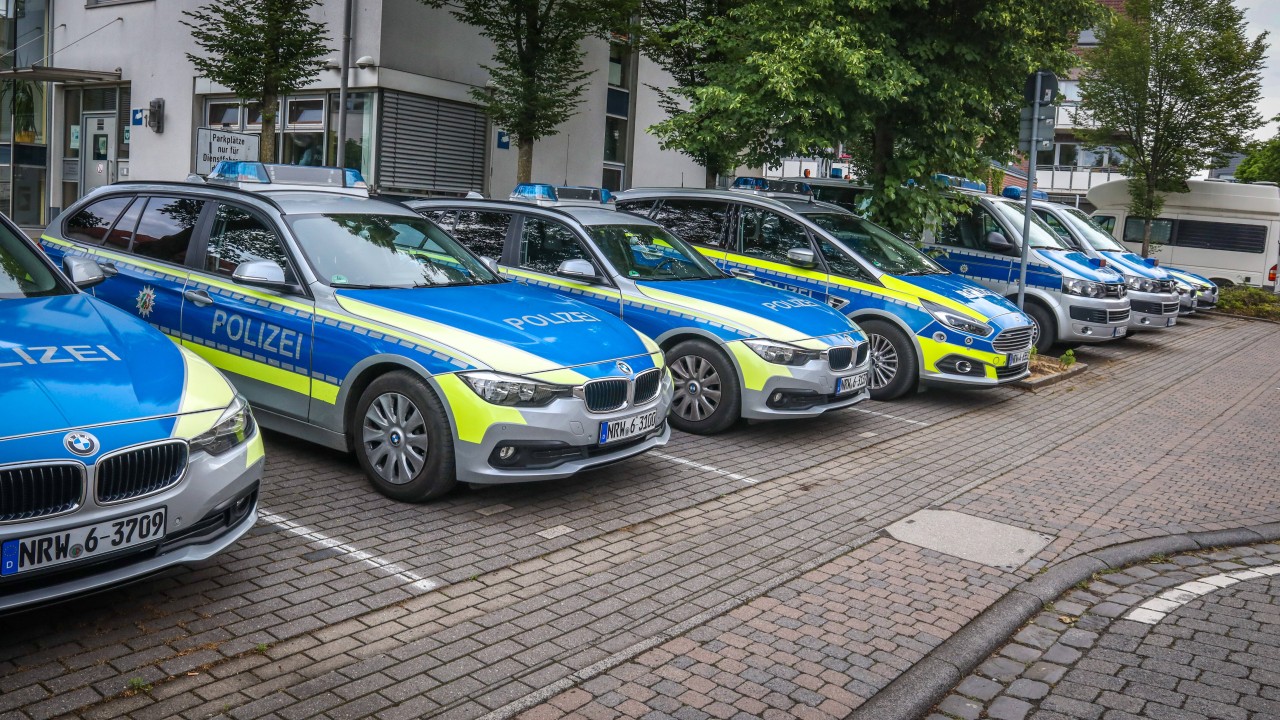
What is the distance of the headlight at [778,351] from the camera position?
8234mm

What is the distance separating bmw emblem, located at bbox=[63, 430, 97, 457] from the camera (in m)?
3.94

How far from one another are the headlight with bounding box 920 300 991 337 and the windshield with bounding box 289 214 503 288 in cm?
474

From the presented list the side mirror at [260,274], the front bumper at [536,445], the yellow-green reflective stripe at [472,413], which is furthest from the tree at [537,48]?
the yellow-green reflective stripe at [472,413]

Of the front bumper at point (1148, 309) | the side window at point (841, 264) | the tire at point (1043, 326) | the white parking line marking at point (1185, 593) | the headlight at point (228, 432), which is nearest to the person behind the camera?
the headlight at point (228, 432)

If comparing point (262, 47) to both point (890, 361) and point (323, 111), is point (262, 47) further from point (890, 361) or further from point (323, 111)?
point (890, 361)

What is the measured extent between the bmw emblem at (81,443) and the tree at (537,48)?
15.3m

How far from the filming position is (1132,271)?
1669 cm

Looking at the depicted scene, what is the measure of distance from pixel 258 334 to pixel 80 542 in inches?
117

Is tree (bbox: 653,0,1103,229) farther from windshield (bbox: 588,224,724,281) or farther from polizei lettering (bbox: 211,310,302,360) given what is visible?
polizei lettering (bbox: 211,310,302,360)

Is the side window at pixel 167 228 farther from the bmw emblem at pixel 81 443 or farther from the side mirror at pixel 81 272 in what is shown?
the bmw emblem at pixel 81 443

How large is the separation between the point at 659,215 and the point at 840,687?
24.8 ft

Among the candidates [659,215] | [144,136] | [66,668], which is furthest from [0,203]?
[66,668]

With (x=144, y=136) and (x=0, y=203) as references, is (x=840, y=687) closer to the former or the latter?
(x=144, y=136)

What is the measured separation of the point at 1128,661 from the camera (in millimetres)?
4801
